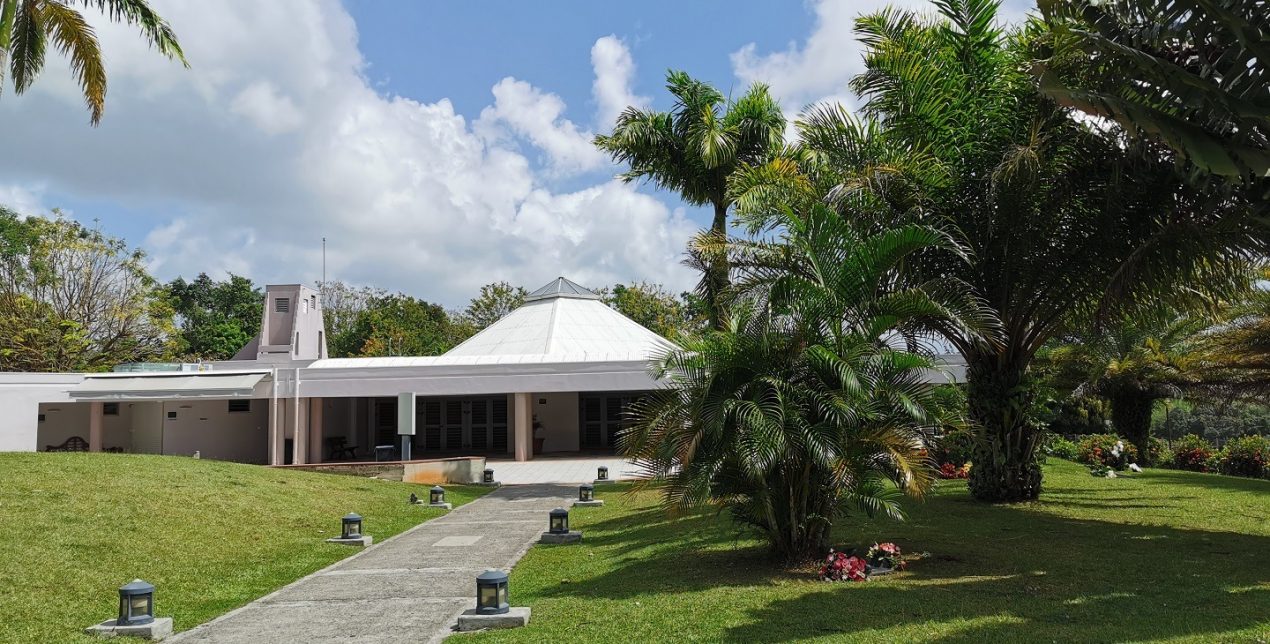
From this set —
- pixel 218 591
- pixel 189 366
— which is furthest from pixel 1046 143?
pixel 189 366

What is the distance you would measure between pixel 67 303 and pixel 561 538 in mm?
32263

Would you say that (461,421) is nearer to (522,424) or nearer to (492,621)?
(522,424)

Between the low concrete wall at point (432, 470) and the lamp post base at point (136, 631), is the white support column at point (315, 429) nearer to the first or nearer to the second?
the low concrete wall at point (432, 470)

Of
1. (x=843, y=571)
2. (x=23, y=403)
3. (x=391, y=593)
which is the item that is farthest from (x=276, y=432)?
(x=843, y=571)

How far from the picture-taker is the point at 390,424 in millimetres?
32000

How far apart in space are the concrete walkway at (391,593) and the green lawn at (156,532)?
1.47 feet

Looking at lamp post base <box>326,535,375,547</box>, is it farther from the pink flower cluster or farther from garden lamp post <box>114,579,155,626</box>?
A: the pink flower cluster

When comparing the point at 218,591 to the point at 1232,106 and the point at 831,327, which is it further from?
the point at 1232,106

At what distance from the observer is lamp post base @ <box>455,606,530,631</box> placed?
716 cm

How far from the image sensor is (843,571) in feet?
27.4

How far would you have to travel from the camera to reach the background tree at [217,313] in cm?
5116

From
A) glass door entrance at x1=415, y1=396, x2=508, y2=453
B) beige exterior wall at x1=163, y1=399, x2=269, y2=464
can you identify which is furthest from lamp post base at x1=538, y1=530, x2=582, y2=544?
glass door entrance at x1=415, y1=396, x2=508, y2=453

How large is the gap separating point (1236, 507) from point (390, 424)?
25943 millimetres

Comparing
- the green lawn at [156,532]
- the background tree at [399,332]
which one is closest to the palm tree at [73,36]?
the green lawn at [156,532]
